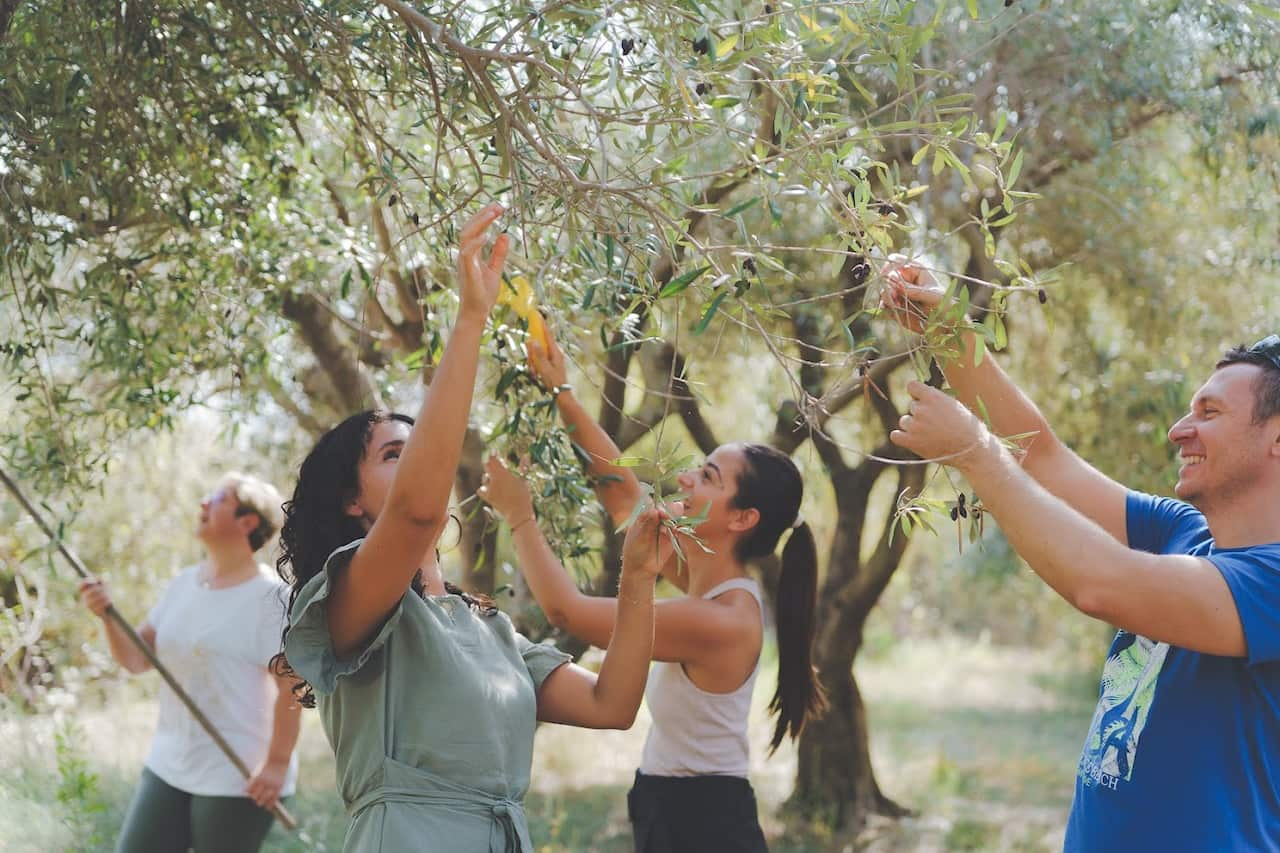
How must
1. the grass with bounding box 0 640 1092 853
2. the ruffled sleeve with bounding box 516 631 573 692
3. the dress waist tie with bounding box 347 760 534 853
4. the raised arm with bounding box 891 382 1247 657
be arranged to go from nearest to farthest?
the raised arm with bounding box 891 382 1247 657 < the dress waist tie with bounding box 347 760 534 853 < the ruffled sleeve with bounding box 516 631 573 692 < the grass with bounding box 0 640 1092 853

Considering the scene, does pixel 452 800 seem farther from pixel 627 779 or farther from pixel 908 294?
pixel 627 779

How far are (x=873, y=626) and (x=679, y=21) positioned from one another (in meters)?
24.0

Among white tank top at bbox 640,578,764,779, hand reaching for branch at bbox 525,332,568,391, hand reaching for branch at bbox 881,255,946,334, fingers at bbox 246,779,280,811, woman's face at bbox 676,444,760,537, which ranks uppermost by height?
hand reaching for branch at bbox 881,255,946,334

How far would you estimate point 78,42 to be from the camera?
3211 mm

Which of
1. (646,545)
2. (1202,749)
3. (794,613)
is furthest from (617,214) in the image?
(794,613)

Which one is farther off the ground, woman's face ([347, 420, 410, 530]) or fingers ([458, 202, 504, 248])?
fingers ([458, 202, 504, 248])

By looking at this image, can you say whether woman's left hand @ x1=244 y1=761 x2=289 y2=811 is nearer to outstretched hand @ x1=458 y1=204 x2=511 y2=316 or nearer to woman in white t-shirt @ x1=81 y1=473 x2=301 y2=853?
woman in white t-shirt @ x1=81 y1=473 x2=301 y2=853

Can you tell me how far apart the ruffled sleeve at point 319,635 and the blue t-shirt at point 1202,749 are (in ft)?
4.66

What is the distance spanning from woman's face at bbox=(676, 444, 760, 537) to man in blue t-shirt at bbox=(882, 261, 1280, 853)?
1085 millimetres

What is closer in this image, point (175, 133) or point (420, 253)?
point (175, 133)

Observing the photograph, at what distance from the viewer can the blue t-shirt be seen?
232 cm

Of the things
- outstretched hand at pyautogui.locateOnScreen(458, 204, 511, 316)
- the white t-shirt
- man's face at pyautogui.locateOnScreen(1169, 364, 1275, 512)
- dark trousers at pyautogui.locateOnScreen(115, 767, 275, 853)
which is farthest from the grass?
man's face at pyautogui.locateOnScreen(1169, 364, 1275, 512)

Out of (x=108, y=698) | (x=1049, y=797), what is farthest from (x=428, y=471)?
(x=1049, y=797)

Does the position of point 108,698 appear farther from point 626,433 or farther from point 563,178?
point 563,178
